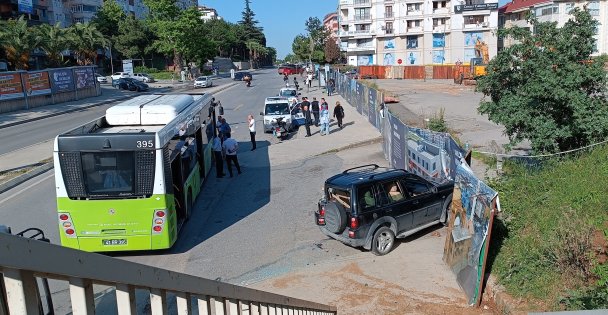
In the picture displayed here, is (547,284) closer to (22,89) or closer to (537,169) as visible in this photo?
(537,169)

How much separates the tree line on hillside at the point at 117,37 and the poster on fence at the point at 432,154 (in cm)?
4669

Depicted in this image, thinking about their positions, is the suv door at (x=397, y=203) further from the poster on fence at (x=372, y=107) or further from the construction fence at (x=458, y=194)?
the poster on fence at (x=372, y=107)

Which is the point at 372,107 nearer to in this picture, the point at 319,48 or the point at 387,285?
the point at 387,285

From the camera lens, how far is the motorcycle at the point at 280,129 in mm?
27312

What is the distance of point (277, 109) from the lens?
29844mm

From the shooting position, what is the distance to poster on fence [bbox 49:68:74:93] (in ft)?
148

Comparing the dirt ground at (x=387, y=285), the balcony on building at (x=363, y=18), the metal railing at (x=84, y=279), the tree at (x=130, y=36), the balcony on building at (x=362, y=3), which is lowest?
the dirt ground at (x=387, y=285)

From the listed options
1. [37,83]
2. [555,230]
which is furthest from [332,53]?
[555,230]

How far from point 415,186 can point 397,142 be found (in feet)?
18.8

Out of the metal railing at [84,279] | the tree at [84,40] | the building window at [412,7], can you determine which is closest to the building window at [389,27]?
the building window at [412,7]

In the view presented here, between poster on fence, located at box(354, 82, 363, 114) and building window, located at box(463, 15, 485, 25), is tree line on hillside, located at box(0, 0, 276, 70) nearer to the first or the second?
poster on fence, located at box(354, 82, 363, 114)

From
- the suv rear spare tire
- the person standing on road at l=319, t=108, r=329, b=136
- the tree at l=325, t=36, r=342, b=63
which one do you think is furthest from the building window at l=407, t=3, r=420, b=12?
the suv rear spare tire

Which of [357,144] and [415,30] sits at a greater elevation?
[415,30]

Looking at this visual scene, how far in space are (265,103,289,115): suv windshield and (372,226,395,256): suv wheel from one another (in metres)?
19.0
